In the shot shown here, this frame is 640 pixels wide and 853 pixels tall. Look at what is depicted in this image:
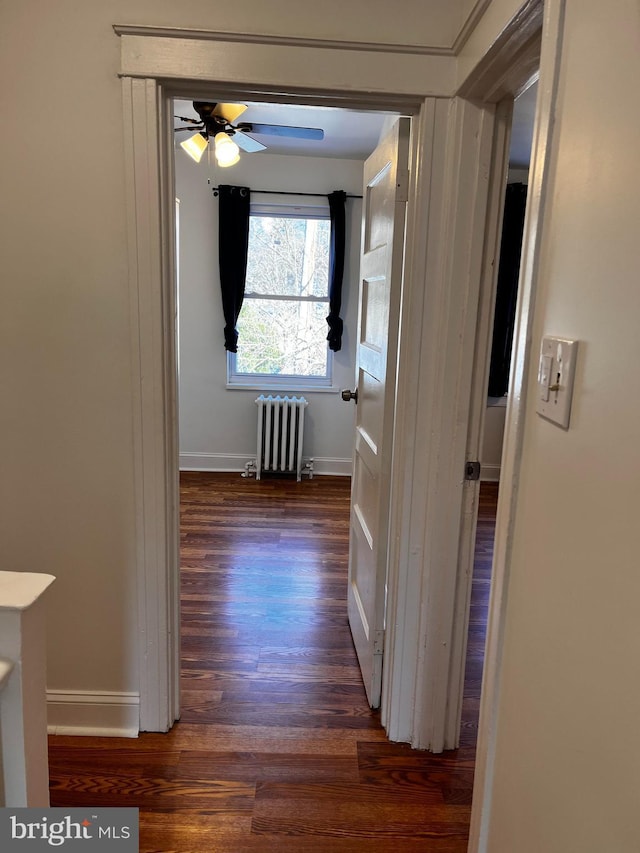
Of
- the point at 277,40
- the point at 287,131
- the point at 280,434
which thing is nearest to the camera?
the point at 277,40

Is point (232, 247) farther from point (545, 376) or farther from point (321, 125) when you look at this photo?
point (545, 376)

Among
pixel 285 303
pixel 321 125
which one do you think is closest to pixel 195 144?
pixel 321 125

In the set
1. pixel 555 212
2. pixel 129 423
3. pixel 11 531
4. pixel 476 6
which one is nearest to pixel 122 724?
pixel 11 531

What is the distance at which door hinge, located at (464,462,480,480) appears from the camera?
1.69 metres

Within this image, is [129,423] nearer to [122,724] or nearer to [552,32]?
[122,724]

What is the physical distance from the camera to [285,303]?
183 inches

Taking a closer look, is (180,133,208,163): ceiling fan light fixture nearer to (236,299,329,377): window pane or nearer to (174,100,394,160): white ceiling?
(174,100,394,160): white ceiling

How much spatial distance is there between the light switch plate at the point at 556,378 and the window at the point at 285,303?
381 centimetres

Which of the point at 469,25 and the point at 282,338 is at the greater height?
the point at 469,25

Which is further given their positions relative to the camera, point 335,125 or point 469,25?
point 335,125

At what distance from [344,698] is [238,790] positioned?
53cm

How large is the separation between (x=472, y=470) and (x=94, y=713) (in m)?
1.45

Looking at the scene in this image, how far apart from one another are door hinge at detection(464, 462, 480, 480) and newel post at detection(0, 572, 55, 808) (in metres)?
1.15

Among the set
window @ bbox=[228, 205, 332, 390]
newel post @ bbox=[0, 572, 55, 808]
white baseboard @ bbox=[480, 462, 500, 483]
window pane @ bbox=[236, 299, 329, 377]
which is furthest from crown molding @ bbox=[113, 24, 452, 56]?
white baseboard @ bbox=[480, 462, 500, 483]
